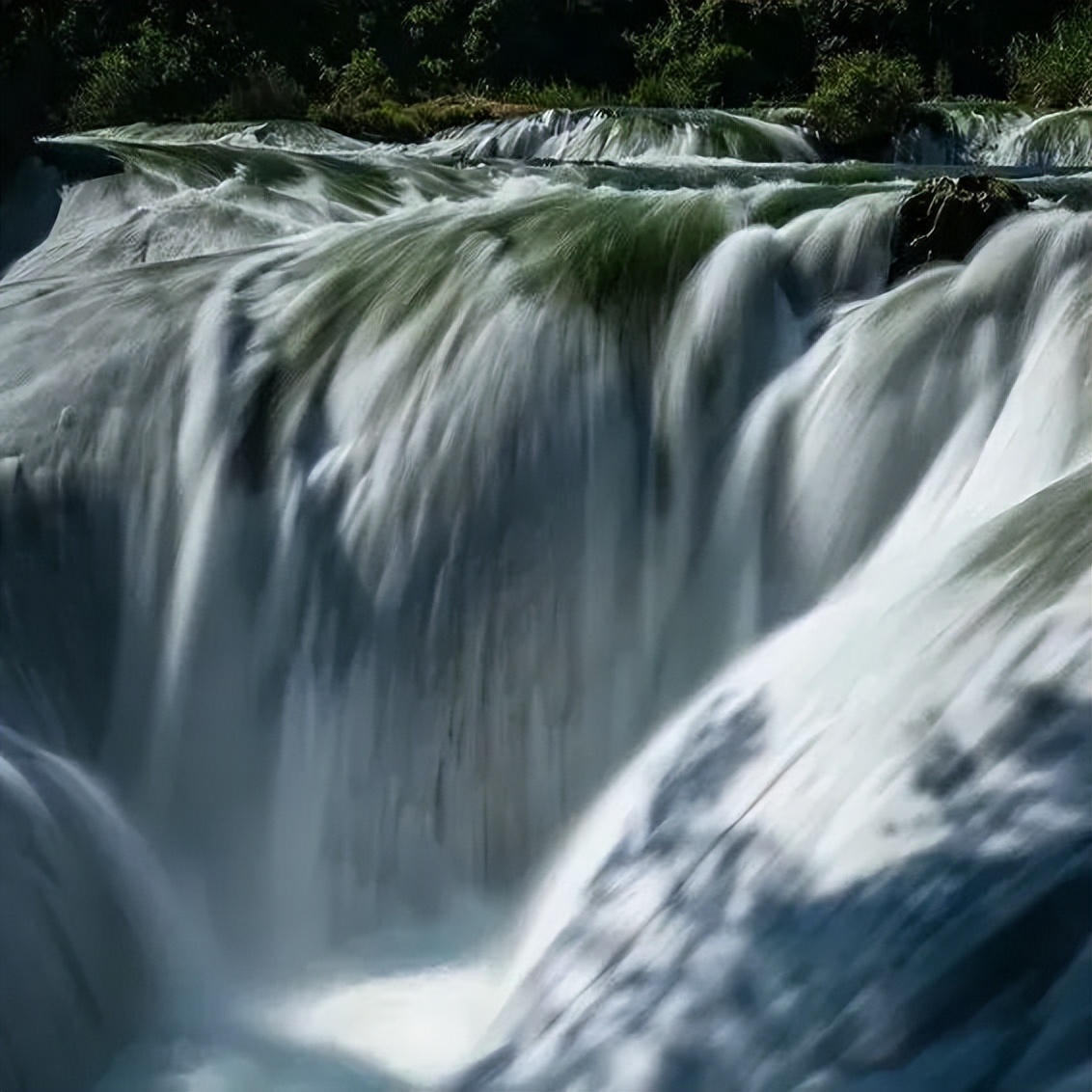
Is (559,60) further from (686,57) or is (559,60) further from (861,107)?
(861,107)

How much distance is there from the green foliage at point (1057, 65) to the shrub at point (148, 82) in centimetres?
682

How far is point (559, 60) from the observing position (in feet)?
61.6

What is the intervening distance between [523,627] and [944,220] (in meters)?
1.61

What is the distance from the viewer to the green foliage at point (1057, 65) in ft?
46.8

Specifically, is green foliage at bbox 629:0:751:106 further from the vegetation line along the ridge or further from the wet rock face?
the wet rock face

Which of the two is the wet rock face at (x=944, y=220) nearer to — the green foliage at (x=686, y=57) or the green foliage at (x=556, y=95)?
the green foliage at (x=556, y=95)

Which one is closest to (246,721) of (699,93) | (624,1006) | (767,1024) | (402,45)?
(624,1006)

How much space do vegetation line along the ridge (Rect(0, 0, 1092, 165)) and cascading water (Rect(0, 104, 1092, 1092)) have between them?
561cm

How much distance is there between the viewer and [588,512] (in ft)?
15.3

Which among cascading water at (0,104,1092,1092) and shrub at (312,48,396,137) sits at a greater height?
shrub at (312,48,396,137)

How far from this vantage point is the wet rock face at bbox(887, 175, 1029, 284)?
4812mm

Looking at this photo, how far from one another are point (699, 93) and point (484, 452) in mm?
12889

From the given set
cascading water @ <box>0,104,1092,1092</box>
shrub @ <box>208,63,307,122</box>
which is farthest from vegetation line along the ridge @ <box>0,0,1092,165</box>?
cascading water @ <box>0,104,1092,1092</box>

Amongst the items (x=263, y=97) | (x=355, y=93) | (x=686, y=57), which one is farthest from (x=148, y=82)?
(x=686, y=57)
